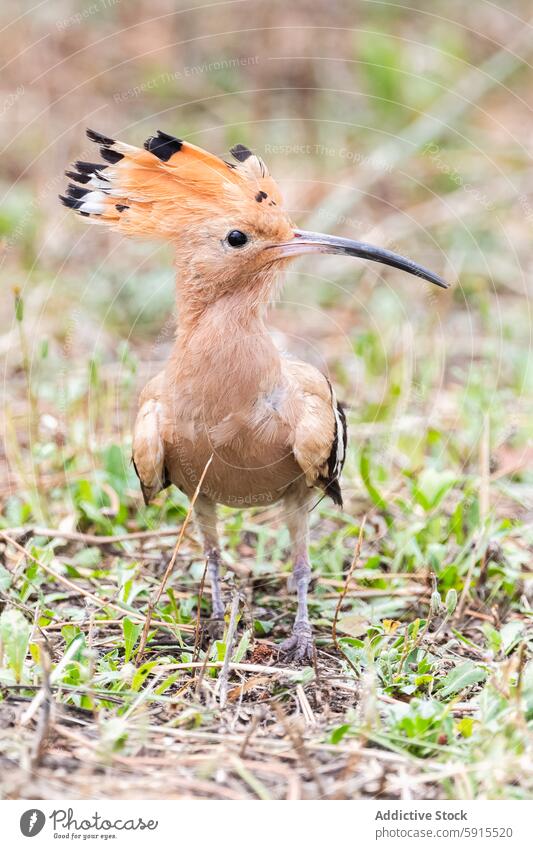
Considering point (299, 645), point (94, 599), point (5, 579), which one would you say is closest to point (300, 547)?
point (299, 645)

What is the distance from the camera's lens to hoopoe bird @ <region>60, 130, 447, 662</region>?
130 inches

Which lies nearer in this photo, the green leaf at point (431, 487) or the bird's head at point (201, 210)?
the bird's head at point (201, 210)

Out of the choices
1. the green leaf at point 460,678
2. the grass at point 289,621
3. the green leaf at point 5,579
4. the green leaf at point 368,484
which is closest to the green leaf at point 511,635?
the grass at point 289,621

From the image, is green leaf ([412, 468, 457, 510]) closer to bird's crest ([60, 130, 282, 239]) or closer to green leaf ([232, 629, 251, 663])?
green leaf ([232, 629, 251, 663])

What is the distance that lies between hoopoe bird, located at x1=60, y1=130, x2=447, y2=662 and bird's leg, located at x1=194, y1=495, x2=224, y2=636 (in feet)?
0.99

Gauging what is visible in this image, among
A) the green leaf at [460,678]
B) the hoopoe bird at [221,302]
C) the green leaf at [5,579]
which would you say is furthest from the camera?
the green leaf at [5,579]

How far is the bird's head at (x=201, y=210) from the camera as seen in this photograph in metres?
3.28

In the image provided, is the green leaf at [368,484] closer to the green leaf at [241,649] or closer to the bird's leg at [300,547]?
the bird's leg at [300,547]

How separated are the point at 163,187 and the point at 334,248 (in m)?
0.60

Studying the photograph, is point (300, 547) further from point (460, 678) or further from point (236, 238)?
point (236, 238)

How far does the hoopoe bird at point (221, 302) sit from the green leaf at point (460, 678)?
0.53 metres

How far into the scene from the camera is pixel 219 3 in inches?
303

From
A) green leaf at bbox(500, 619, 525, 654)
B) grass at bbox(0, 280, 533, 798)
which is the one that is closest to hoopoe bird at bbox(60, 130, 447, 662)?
grass at bbox(0, 280, 533, 798)
